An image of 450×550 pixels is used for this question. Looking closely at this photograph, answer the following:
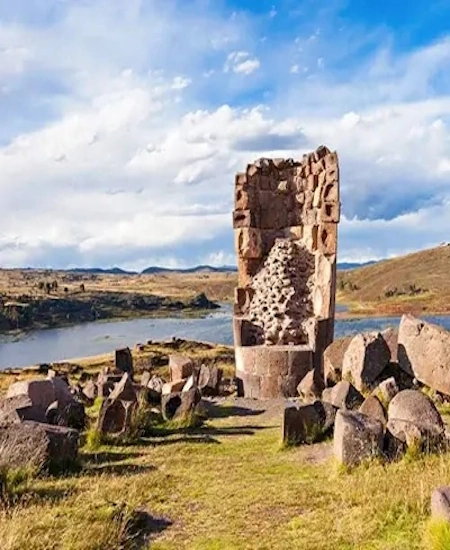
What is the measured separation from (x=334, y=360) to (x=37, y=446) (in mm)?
7235

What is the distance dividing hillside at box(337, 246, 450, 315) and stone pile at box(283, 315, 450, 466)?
4696 cm

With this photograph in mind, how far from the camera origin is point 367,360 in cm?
1270

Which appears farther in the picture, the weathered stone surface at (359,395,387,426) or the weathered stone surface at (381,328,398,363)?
the weathered stone surface at (381,328,398,363)

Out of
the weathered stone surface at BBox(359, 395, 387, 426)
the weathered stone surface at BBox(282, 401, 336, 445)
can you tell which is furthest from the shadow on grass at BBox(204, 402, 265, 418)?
the weathered stone surface at BBox(359, 395, 387, 426)

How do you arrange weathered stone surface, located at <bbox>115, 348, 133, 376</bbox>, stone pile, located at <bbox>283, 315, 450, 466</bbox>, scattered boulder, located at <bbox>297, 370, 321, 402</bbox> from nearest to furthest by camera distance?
stone pile, located at <bbox>283, 315, 450, 466</bbox>, scattered boulder, located at <bbox>297, 370, 321, 402</bbox>, weathered stone surface, located at <bbox>115, 348, 133, 376</bbox>

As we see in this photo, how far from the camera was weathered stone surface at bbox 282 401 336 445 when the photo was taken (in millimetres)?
9133

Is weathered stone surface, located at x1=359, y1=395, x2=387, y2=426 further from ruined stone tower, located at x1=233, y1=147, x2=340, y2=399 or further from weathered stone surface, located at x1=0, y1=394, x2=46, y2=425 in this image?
ruined stone tower, located at x1=233, y1=147, x2=340, y2=399

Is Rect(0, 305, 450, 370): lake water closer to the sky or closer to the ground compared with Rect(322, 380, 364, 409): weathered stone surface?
closer to the ground

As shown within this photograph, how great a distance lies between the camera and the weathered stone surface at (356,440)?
24.5 feet

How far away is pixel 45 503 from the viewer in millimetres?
6707

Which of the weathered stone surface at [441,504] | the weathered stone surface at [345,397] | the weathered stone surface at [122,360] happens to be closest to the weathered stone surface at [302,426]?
the weathered stone surface at [345,397]

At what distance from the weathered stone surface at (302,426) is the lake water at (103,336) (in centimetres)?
2946

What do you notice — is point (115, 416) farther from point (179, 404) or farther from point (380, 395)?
point (380, 395)

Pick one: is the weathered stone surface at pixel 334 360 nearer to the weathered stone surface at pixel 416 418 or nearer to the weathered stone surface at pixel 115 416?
the weathered stone surface at pixel 115 416
